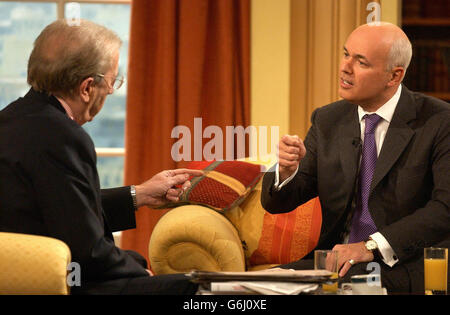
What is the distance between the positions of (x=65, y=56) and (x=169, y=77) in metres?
2.17

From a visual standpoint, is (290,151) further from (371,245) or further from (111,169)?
(111,169)

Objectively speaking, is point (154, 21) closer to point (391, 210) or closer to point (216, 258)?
point (216, 258)

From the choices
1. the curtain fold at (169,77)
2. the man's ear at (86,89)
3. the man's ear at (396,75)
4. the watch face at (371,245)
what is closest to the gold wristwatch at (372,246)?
the watch face at (371,245)

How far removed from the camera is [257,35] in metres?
3.94

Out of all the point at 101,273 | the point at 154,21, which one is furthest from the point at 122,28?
the point at 101,273

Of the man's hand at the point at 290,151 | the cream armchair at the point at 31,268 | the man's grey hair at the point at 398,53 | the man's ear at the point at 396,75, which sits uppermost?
the man's grey hair at the point at 398,53

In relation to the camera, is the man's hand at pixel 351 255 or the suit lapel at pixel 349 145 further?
the suit lapel at pixel 349 145

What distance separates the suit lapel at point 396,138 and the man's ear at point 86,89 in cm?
107

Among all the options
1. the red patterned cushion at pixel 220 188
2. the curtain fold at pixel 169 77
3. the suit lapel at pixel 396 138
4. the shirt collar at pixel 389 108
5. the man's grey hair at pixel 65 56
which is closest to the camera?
the man's grey hair at pixel 65 56

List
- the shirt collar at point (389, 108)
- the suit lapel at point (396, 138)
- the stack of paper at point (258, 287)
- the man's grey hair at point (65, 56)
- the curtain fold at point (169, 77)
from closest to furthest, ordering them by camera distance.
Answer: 1. the stack of paper at point (258, 287)
2. the man's grey hair at point (65, 56)
3. the suit lapel at point (396, 138)
4. the shirt collar at point (389, 108)
5. the curtain fold at point (169, 77)

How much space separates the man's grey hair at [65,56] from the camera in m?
1.71

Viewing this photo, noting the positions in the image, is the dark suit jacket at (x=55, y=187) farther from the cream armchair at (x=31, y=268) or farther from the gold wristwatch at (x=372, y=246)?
the gold wristwatch at (x=372, y=246)

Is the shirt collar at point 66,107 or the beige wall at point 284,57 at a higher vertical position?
the beige wall at point 284,57

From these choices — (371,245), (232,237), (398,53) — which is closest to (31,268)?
(371,245)
